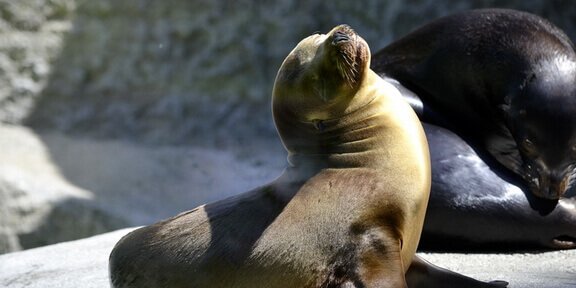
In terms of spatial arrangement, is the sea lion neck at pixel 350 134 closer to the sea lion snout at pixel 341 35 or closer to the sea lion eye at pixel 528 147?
the sea lion snout at pixel 341 35

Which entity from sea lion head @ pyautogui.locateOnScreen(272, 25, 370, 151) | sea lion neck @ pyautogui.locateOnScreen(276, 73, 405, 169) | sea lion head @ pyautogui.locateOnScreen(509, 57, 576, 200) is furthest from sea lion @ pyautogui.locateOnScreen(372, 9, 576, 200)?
sea lion head @ pyautogui.locateOnScreen(272, 25, 370, 151)

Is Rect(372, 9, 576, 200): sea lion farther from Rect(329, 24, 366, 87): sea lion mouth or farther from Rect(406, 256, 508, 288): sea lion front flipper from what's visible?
Rect(329, 24, 366, 87): sea lion mouth

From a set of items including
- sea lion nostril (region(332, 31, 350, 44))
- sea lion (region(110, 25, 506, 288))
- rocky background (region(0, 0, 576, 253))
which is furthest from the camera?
rocky background (region(0, 0, 576, 253))

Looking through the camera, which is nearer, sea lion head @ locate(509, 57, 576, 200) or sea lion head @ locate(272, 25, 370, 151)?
sea lion head @ locate(272, 25, 370, 151)

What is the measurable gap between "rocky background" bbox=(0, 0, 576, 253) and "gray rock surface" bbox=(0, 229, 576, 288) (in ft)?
9.22

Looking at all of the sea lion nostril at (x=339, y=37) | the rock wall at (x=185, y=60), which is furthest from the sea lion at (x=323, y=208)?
the rock wall at (x=185, y=60)

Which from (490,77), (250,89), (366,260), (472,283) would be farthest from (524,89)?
(250,89)

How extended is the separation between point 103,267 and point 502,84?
2.07 meters

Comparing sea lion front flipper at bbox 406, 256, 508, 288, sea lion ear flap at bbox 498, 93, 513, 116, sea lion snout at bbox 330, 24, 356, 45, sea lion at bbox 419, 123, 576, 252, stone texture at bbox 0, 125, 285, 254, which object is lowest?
stone texture at bbox 0, 125, 285, 254

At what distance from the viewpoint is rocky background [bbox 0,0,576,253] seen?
7.62 meters

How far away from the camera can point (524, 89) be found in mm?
4605

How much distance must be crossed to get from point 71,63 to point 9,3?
0.66m

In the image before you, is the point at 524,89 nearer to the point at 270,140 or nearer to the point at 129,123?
the point at 270,140

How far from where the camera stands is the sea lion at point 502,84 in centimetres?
444
